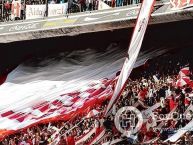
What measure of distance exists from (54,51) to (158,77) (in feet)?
12.4

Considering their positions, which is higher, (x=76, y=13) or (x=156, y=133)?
(x=76, y=13)

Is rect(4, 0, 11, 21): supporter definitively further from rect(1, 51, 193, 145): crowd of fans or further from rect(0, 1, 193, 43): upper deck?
rect(1, 51, 193, 145): crowd of fans

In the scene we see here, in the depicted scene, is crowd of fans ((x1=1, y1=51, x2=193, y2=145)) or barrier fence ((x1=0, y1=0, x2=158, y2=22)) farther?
barrier fence ((x1=0, y1=0, x2=158, y2=22))

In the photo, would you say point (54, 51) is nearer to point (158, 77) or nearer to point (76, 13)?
point (76, 13)

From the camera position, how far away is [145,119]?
647 inches

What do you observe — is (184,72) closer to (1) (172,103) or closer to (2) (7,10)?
(1) (172,103)

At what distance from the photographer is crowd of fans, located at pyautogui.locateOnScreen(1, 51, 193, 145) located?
16109 mm

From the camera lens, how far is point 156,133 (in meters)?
16.0

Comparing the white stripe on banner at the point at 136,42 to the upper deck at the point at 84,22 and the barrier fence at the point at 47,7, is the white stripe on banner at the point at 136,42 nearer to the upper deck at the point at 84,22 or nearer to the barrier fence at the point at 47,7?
the upper deck at the point at 84,22

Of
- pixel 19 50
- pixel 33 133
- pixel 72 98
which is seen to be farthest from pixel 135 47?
pixel 19 50

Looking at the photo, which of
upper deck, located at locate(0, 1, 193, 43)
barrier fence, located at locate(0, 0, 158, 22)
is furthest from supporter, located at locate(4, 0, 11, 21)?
upper deck, located at locate(0, 1, 193, 43)

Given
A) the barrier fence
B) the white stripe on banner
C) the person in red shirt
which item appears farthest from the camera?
the barrier fence

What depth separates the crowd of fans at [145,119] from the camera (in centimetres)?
1611

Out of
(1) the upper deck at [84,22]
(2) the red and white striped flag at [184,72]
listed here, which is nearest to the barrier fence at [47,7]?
(1) the upper deck at [84,22]
